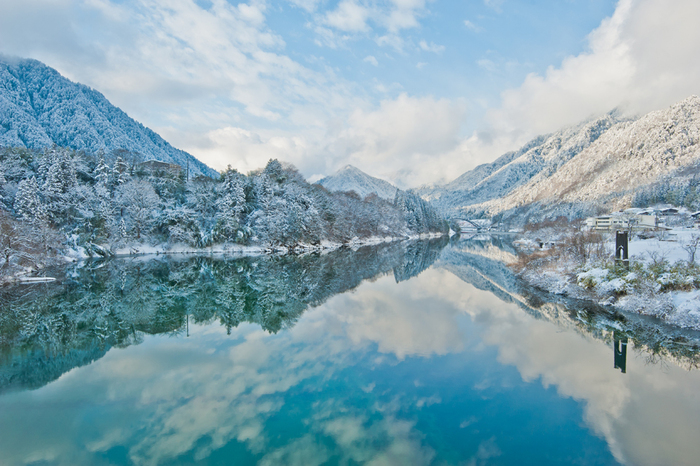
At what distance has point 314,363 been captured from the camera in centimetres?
1300

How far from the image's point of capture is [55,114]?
449 ft

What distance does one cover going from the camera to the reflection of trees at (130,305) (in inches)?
539

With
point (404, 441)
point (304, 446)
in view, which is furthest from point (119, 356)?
point (404, 441)

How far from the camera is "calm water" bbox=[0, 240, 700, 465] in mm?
7797

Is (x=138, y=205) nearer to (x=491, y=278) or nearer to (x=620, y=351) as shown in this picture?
(x=491, y=278)

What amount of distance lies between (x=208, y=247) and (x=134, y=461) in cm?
5574

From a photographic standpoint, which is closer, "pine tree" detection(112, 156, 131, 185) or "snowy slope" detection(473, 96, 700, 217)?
"pine tree" detection(112, 156, 131, 185)

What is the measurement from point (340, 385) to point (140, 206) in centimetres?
5848

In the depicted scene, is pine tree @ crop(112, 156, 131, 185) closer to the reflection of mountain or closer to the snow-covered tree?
the snow-covered tree

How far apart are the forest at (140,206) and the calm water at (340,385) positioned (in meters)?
28.6

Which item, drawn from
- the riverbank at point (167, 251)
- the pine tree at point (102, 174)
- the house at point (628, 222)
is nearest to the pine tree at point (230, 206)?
the riverbank at point (167, 251)

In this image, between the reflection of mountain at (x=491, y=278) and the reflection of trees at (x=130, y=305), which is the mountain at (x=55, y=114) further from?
the reflection of mountain at (x=491, y=278)

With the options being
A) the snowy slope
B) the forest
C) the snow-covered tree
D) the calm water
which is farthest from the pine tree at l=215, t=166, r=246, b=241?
the snowy slope

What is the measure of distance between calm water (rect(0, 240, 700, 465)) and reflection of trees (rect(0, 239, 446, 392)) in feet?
0.58
